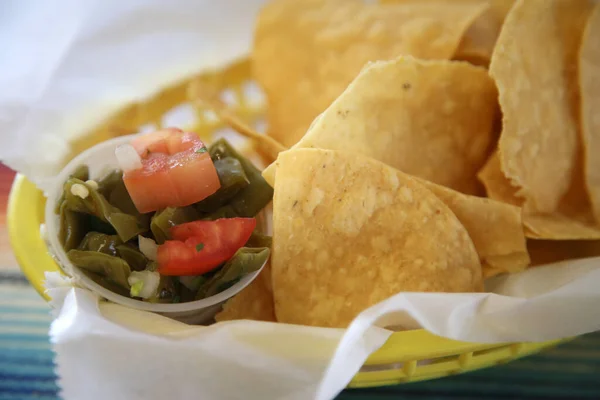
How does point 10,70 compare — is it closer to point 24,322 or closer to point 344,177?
point 24,322

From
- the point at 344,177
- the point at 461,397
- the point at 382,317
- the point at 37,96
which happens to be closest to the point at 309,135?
the point at 344,177

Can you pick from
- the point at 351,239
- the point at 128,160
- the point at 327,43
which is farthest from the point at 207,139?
the point at 351,239

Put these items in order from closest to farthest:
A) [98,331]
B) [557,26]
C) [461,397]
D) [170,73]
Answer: [98,331] → [461,397] → [557,26] → [170,73]

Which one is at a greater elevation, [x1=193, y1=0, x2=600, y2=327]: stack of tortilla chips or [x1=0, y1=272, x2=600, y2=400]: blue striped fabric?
[x1=193, y1=0, x2=600, y2=327]: stack of tortilla chips

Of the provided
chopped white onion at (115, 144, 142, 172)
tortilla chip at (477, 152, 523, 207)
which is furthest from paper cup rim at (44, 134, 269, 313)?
tortilla chip at (477, 152, 523, 207)

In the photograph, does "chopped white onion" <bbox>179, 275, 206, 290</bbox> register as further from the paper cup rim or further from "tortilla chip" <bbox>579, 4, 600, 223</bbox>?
"tortilla chip" <bbox>579, 4, 600, 223</bbox>
